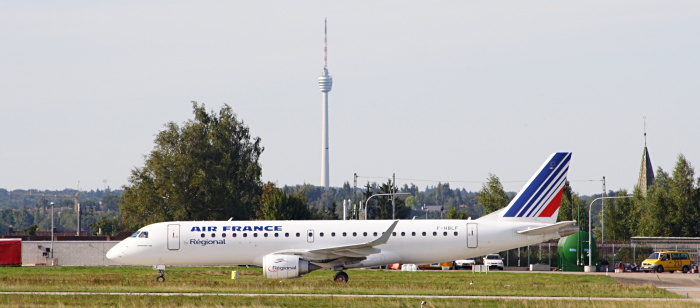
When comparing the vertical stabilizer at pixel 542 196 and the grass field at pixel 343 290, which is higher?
the vertical stabilizer at pixel 542 196

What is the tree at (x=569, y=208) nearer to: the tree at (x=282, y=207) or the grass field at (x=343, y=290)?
the tree at (x=282, y=207)

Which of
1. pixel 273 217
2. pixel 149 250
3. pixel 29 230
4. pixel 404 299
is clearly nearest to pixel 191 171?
pixel 273 217

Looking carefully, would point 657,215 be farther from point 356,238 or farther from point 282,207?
point 356,238

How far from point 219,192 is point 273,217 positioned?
6157 millimetres

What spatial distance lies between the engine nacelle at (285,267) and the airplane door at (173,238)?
4.94 metres

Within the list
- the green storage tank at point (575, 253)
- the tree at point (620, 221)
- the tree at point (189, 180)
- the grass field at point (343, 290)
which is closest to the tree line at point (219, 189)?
the tree at point (189, 180)

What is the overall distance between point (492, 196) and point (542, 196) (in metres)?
62.2

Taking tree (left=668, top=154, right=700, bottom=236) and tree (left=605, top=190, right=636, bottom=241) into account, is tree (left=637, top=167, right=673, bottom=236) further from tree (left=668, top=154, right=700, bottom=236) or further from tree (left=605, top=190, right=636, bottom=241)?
tree (left=605, top=190, right=636, bottom=241)

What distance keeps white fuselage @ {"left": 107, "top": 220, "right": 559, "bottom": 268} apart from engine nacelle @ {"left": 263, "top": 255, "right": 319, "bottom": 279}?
3.41ft

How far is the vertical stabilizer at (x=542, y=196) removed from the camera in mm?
46750

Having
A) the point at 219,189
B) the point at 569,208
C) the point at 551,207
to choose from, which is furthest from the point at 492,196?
the point at 551,207

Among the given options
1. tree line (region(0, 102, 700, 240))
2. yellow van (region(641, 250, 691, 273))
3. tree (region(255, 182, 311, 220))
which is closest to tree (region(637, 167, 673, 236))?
tree line (region(0, 102, 700, 240))

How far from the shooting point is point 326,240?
45.4m

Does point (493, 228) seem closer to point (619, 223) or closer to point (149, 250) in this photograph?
point (149, 250)
